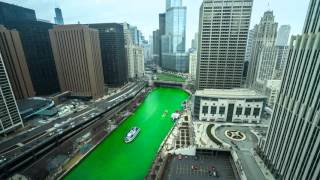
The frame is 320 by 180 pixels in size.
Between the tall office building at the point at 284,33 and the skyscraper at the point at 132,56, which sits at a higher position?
the tall office building at the point at 284,33

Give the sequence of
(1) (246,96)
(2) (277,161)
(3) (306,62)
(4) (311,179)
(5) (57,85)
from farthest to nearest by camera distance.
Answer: (5) (57,85) → (1) (246,96) → (2) (277,161) → (3) (306,62) → (4) (311,179)

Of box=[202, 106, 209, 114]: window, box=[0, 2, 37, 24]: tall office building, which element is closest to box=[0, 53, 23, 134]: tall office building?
box=[0, 2, 37, 24]: tall office building

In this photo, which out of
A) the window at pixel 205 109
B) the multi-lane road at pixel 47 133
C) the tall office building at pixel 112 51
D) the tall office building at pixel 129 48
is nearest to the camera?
the multi-lane road at pixel 47 133

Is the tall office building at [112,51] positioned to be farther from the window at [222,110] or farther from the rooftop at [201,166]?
the rooftop at [201,166]

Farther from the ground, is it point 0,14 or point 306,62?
point 0,14

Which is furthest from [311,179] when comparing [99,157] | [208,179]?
[99,157]

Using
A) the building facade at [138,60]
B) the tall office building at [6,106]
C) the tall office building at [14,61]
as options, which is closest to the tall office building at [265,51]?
the building facade at [138,60]

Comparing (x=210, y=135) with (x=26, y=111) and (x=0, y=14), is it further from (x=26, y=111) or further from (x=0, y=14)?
(x=0, y=14)

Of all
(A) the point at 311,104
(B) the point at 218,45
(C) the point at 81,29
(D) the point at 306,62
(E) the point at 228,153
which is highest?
(C) the point at 81,29
